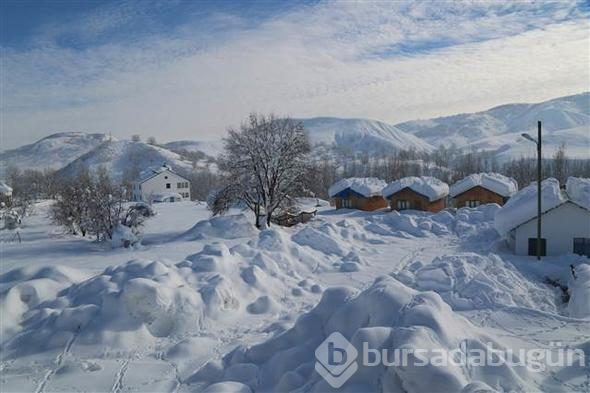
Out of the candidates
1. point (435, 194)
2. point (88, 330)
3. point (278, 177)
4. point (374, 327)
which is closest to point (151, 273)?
point (88, 330)

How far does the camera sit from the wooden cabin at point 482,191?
36781 mm

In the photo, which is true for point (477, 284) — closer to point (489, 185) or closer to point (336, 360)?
point (336, 360)

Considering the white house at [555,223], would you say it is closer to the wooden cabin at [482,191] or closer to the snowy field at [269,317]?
the snowy field at [269,317]

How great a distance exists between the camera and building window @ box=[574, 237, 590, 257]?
19875mm

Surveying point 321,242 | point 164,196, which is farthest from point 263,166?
point 164,196

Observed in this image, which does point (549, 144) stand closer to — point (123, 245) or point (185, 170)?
point (185, 170)

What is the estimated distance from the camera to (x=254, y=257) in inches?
631

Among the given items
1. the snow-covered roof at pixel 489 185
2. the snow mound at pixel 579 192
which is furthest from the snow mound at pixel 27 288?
the snow-covered roof at pixel 489 185

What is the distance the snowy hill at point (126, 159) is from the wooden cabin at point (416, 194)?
8747 centimetres

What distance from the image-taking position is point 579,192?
20.4m

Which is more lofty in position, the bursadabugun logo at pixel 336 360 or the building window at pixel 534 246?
the bursadabugun logo at pixel 336 360

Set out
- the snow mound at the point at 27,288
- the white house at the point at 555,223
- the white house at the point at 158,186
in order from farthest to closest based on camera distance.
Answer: the white house at the point at 158,186
the white house at the point at 555,223
the snow mound at the point at 27,288

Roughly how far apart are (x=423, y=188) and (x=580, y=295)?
2605cm

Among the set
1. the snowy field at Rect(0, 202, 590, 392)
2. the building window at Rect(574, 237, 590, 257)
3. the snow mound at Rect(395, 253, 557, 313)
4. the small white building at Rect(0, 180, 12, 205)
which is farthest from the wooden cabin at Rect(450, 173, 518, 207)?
the small white building at Rect(0, 180, 12, 205)
